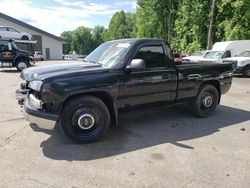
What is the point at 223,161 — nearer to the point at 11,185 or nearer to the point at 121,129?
the point at 121,129

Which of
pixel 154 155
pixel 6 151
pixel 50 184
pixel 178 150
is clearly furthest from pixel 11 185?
pixel 178 150

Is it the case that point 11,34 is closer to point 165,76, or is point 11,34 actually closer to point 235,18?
point 235,18

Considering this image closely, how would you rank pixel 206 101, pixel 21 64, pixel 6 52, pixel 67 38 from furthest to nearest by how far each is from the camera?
pixel 67 38, pixel 21 64, pixel 6 52, pixel 206 101

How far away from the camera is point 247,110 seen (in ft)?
25.3

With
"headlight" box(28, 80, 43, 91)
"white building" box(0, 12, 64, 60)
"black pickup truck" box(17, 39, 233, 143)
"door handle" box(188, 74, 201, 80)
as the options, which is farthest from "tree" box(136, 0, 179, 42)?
"headlight" box(28, 80, 43, 91)

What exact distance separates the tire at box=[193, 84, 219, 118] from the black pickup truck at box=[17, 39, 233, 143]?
0.33 ft

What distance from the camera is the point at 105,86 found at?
4.93 metres

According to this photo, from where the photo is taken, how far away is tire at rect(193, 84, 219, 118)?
665 cm

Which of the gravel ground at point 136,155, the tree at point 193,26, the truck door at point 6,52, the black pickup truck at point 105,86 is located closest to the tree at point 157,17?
the tree at point 193,26

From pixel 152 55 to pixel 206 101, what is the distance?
2.00 m

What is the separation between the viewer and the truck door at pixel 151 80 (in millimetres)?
5273

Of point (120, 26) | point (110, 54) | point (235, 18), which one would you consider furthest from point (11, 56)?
point (120, 26)

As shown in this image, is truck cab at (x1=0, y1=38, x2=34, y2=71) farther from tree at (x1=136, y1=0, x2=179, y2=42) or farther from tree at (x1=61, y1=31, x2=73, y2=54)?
tree at (x1=61, y1=31, x2=73, y2=54)

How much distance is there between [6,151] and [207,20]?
32611 millimetres
